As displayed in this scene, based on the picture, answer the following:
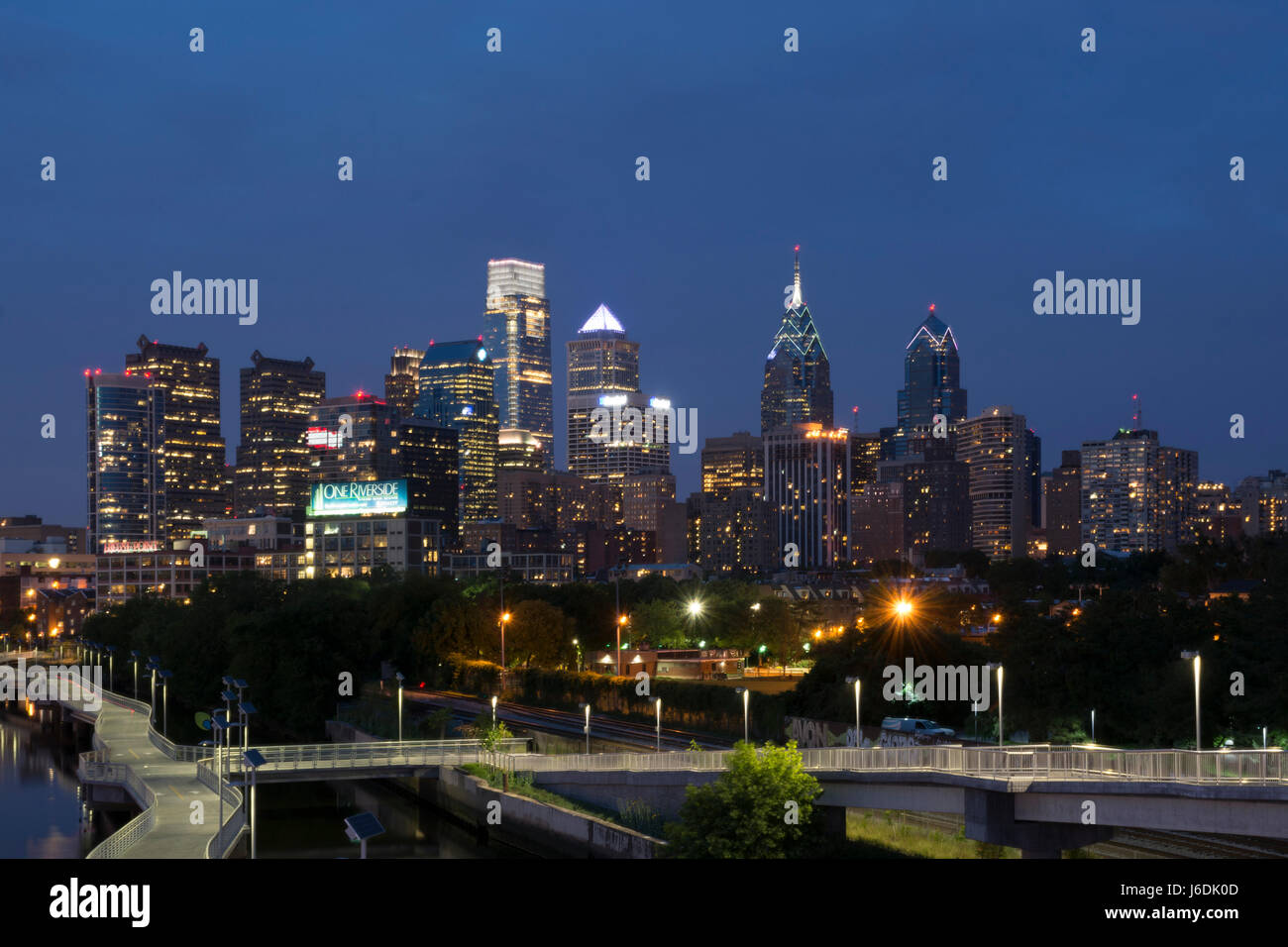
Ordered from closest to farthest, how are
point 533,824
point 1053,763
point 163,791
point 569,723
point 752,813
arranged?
point 1053,763 < point 752,813 < point 533,824 < point 163,791 < point 569,723

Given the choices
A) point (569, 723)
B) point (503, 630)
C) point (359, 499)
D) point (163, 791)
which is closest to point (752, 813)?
point (163, 791)

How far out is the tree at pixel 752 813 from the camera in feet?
103

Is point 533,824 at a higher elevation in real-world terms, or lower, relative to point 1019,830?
lower

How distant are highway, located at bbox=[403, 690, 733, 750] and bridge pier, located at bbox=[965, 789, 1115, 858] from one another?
16.7 m

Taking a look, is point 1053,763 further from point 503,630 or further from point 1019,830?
point 503,630

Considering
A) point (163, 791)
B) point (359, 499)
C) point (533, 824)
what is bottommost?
point (533, 824)

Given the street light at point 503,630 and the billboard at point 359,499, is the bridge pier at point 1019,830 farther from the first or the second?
the billboard at point 359,499

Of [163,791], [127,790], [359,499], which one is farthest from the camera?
[359,499]

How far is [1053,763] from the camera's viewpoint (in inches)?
1231

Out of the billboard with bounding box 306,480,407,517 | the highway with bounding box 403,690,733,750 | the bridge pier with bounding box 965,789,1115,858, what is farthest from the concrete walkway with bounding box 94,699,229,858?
the billboard with bounding box 306,480,407,517

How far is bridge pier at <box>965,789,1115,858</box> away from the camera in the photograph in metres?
31.0

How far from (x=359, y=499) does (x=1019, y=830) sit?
153884 mm

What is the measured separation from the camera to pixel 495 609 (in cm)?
8331
